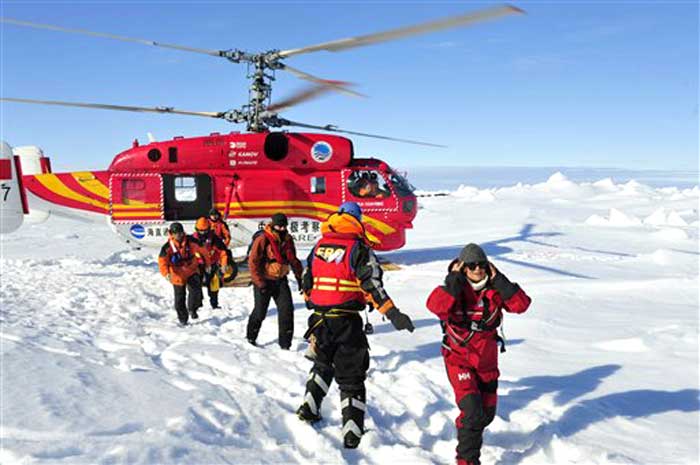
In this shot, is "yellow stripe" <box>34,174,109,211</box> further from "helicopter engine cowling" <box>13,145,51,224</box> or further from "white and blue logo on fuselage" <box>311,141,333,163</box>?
"white and blue logo on fuselage" <box>311,141,333,163</box>

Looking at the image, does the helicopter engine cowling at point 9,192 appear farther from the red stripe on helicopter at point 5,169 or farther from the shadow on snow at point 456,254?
the shadow on snow at point 456,254

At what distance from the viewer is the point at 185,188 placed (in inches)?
450

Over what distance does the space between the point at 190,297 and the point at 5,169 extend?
6973mm

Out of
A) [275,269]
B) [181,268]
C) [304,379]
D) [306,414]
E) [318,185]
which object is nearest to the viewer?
[306,414]

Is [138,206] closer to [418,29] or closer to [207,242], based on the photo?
[207,242]

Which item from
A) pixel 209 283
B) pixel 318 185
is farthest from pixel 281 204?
pixel 209 283

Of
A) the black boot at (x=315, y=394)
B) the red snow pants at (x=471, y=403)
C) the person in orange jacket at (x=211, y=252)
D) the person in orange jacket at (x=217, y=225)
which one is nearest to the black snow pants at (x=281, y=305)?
the black boot at (x=315, y=394)

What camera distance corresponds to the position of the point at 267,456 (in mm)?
3143

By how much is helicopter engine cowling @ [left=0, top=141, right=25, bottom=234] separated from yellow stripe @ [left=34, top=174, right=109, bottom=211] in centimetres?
49

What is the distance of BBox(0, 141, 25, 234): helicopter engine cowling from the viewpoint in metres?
11.3

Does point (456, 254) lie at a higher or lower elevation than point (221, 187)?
lower

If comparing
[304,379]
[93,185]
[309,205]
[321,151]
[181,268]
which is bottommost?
[304,379]

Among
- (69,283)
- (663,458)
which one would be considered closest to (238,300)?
(69,283)

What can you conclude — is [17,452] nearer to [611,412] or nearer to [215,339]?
[215,339]
